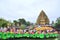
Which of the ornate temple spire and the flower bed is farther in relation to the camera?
the ornate temple spire

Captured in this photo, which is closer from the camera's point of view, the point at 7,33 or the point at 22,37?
the point at 7,33

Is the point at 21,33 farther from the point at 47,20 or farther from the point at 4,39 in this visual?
the point at 47,20

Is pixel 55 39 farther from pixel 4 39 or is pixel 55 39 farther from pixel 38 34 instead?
pixel 4 39

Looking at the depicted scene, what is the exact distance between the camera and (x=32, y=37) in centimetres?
2550

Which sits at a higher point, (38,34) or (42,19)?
(42,19)

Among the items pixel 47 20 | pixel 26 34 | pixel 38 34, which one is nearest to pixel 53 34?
pixel 38 34

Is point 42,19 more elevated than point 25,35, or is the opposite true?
point 42,19

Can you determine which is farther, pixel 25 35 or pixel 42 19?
pixel 42 19

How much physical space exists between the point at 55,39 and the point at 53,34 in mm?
760

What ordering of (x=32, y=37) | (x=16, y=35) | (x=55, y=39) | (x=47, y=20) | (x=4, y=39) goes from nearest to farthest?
(x=4, y=39)
(x=16, y=35)
(x=32, y=37)
(x=55, y=39)
(x=47, y=20)

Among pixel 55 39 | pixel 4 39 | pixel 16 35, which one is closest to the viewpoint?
pixel 4 39

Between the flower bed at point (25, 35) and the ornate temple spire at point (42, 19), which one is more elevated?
the ornate temple spire at point (42, 19)

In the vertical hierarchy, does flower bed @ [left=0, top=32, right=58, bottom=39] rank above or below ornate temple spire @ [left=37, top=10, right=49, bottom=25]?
below

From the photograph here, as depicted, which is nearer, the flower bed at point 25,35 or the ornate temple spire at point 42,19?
the flower bed at point 25,35
